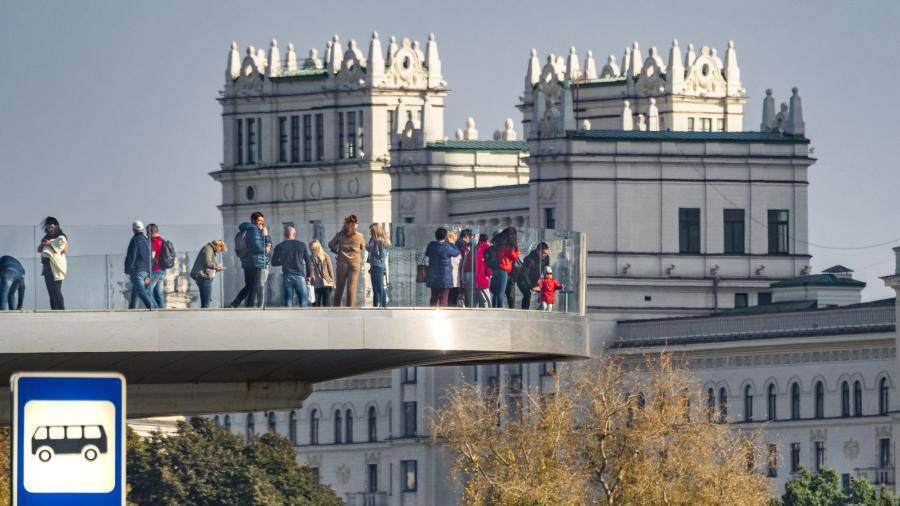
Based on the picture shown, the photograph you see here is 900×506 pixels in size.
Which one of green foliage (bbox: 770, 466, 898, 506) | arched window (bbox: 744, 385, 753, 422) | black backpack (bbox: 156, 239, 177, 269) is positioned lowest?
green foliage (bbox: 770, 466, 898, 506)

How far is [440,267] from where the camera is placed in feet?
187

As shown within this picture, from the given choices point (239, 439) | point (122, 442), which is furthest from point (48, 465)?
point (239, 439)

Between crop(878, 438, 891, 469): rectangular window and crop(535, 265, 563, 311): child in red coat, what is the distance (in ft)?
315

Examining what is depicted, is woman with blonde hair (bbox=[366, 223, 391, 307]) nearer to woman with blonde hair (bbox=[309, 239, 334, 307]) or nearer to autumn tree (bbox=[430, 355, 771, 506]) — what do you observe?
woman with blonde hair (bbox=[309, 239, 334, 307])

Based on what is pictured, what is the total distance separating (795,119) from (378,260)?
134 metres

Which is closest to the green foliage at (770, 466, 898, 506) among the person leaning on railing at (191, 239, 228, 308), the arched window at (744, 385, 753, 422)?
the arched window at (744, 385, 753, 422)

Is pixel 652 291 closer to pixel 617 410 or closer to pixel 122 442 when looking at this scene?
pixel 617 410

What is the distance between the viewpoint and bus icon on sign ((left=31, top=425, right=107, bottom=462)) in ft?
85.3

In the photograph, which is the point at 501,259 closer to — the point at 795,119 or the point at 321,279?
the point at 321,279

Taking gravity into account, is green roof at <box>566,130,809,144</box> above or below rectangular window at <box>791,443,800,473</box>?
above

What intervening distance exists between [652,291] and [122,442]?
157m

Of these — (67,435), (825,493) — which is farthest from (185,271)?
(825,493)

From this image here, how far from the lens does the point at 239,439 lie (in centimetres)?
15088

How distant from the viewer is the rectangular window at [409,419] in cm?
19475
